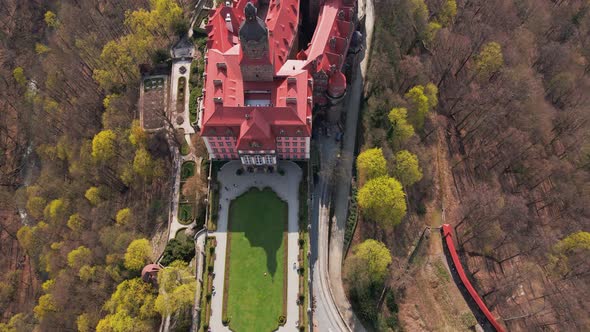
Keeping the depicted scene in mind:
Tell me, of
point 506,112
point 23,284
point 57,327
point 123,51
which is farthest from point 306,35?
point 23,284

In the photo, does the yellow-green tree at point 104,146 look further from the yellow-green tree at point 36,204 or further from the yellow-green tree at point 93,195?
the yellow-green tree at point 36,204

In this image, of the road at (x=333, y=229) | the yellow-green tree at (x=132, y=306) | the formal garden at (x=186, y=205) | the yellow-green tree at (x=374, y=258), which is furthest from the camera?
the formal garden at (x=186, y=205)

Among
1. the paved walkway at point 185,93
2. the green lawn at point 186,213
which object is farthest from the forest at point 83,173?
the green lawn at point 186,213

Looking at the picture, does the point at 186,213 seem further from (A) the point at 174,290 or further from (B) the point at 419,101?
(B) the point at 419,101

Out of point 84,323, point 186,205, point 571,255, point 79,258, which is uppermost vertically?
point 186,205

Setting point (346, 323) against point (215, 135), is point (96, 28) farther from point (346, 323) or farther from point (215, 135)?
point (346, 323)

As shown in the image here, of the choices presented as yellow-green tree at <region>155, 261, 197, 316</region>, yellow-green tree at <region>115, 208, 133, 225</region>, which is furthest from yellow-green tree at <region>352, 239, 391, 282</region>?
yellow-green tree at <region>115, 208, 133, 225</region>

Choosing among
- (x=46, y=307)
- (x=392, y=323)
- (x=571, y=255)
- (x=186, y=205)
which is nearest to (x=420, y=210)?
(x=392, y=323)
